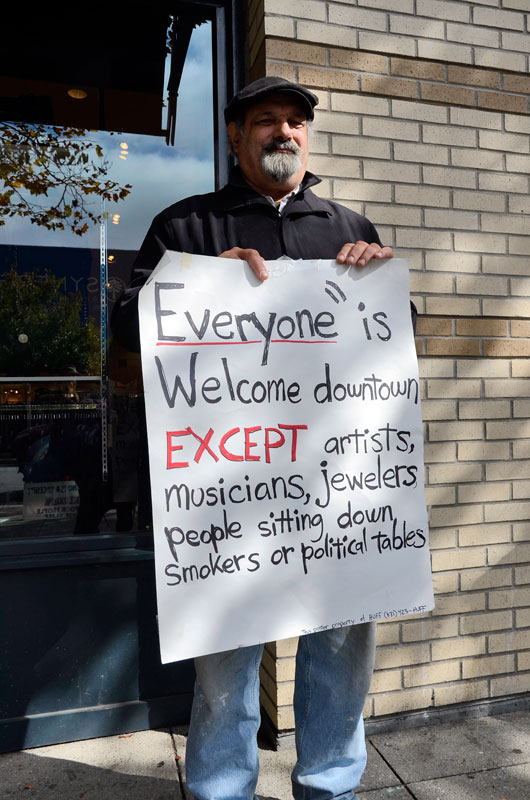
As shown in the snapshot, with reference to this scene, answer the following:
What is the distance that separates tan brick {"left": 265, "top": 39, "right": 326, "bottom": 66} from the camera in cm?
257

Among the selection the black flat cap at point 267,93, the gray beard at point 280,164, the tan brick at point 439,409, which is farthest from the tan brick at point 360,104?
the tan brick at point 439,409

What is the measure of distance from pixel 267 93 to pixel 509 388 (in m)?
1.74

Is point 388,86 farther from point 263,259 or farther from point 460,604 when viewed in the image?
point 460,604

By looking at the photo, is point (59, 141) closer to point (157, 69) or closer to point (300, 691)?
point (157, 69)

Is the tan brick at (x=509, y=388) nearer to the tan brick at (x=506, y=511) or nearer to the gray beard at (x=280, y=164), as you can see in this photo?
the tan brick at (x=506, y=511)

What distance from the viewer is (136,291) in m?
1.82

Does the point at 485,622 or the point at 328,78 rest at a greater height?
the point at 328,78

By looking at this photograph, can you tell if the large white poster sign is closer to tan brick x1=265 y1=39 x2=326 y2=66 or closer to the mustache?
the mustache

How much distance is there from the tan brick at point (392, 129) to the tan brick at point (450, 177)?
0.16 meters

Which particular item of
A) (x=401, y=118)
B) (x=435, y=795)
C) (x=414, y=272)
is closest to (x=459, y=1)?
(x=401, y=118)

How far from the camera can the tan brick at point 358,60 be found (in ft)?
8.73

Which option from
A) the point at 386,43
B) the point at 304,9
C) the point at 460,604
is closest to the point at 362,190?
the point at 386,43

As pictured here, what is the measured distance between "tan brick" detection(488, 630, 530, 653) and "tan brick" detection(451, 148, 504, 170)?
2.15 metres

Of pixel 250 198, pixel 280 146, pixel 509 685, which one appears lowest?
pixel 509 685
